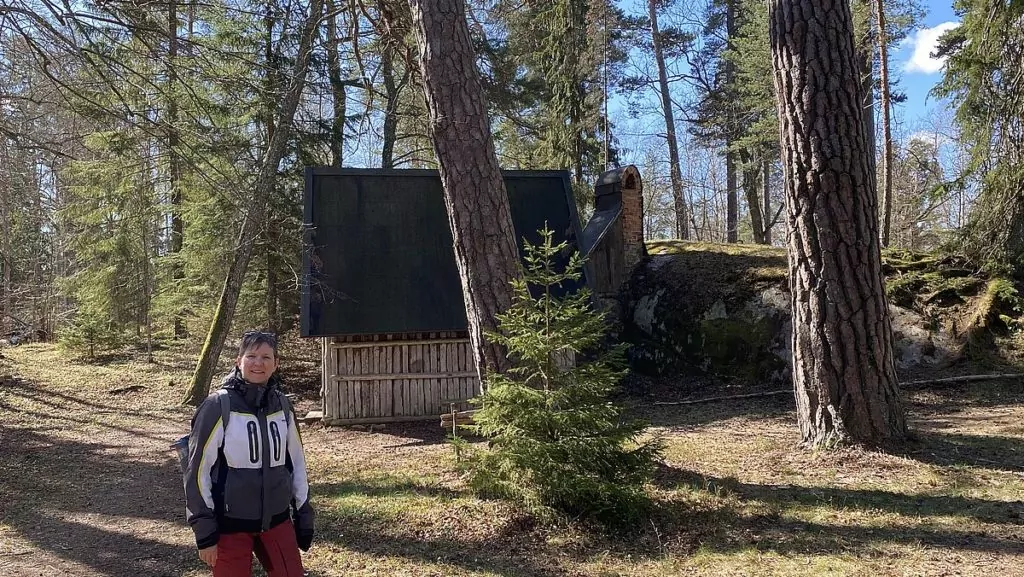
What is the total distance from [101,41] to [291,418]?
575cm

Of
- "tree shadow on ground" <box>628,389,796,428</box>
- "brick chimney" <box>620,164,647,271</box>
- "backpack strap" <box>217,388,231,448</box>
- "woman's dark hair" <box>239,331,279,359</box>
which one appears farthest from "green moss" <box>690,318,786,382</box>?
"backpack strap" <box>217,388,231,448</box>

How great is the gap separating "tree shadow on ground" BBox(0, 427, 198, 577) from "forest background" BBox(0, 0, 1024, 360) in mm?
2164

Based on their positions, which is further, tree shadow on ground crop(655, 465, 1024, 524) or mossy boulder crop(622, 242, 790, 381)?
mossy boulder crop(622, 242, 790, 381)

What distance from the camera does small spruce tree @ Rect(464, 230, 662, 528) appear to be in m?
4.53

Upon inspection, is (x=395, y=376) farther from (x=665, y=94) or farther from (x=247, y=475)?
(x=665, y=94)

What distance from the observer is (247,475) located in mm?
2904

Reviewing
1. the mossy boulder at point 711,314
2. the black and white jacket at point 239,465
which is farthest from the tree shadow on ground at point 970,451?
the black and white jacket at point 239,465

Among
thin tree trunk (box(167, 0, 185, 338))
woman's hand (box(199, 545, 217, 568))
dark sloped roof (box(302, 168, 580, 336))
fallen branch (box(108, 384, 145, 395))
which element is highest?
thin tree trunk (box(167, 0, 185, 338))

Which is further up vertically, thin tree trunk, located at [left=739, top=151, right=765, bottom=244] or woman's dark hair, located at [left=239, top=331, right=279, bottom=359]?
thin tree trunk, located at [left=739, top=151, right=765, bottom=244]

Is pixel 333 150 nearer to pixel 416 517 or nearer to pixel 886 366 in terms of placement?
pixel 416 517

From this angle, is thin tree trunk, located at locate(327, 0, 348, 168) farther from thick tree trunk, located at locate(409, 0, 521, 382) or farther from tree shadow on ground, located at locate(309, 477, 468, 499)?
tree shadow on ground, located at locate(309, 477, 468, 499)

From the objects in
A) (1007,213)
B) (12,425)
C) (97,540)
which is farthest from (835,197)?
(12,425)

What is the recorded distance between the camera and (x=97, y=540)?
17.2 ft

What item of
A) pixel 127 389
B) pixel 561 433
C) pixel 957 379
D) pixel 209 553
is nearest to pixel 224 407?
pixel 209 553
